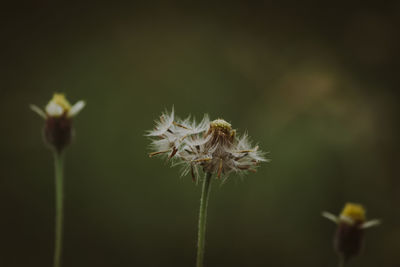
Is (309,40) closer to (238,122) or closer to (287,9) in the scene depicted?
(287,9)

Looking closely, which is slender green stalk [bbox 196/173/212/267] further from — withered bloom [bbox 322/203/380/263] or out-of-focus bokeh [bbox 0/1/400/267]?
out-of-focus bokeh [bbox 0/1/400/267]

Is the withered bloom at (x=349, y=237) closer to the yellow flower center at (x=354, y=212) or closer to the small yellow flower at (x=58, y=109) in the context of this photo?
the yellow flower center at (x=354, y=212)

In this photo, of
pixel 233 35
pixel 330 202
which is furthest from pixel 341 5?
pixel 330 202

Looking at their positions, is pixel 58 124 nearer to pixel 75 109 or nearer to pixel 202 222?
pixel 75 109

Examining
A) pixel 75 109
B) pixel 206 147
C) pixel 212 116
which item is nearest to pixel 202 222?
pixel 206 147

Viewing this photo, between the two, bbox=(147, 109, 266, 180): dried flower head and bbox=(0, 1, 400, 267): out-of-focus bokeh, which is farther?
bbox=(0, 1, 400, 267): out-of-focus bokeh

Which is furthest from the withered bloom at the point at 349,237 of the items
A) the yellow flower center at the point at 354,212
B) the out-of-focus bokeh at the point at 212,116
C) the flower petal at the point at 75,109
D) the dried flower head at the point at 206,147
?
the out-of-focus bokeh at the point at 212,116

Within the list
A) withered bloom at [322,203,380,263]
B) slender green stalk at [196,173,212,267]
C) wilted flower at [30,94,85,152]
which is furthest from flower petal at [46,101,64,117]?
withered bloom at [322,203,380,263]
